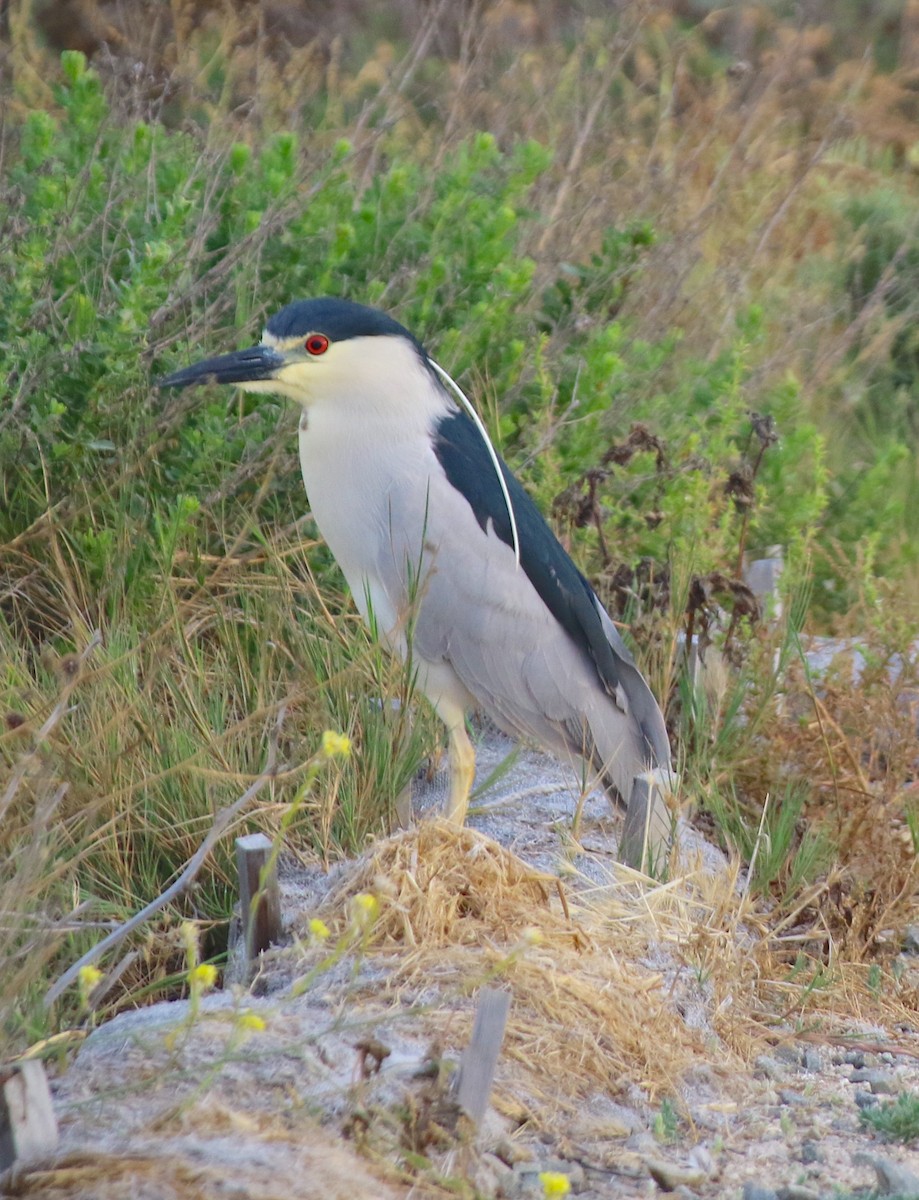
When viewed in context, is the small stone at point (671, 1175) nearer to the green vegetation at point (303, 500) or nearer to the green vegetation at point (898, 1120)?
the green vegetation at point (898, 1120)

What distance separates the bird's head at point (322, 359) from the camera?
10.3 ft

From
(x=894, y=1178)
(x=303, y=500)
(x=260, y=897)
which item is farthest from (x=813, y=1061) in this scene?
(x=303, y=500)

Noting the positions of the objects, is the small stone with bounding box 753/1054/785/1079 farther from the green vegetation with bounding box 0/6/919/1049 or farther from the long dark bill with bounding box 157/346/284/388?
the long dark bill with bounding box 157/346/284/388

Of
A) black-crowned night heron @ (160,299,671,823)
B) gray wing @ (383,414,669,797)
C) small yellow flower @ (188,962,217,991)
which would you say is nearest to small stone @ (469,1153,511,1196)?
small yellow flower @ (188,962,217,991)

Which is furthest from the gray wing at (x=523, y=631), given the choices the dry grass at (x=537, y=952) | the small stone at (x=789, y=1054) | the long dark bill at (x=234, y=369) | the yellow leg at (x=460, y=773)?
the small stone at (x=789, y=1054)

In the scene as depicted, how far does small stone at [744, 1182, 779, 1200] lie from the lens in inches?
85.9

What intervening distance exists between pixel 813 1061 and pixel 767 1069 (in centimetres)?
11

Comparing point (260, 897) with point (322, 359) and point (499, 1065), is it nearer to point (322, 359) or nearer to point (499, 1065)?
point (499, 1065)

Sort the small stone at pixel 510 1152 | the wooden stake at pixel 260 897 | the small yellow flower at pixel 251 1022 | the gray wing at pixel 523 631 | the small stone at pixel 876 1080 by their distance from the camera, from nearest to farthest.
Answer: the small yellow flower at pixel 251 1022 < the small stone at pixel 510 1152 < the wooden stake at pixel 260 897 < the small stone at pixel 876 1080 < the gray wing at pixel 523 631

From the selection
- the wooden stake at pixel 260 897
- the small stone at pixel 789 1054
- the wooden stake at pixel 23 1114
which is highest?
the wooden stake at pixel 23 1114

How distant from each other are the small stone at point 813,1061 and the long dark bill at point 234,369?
Result: 1.67 m

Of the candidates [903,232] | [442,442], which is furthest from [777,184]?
[442,442]

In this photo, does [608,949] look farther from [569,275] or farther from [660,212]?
[660,212]

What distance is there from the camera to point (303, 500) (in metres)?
3.99
